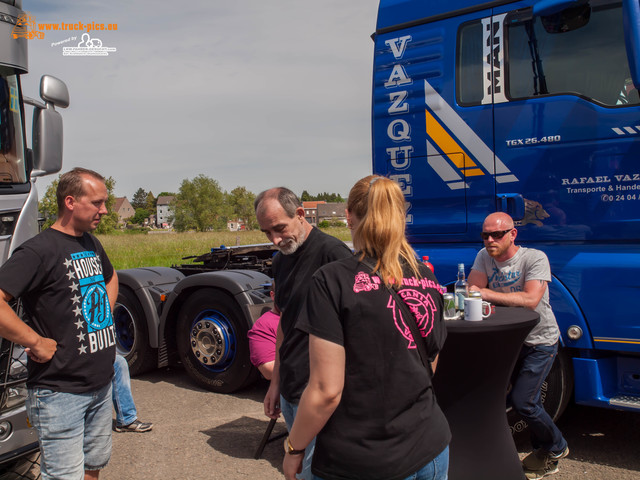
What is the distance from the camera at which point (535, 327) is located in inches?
143

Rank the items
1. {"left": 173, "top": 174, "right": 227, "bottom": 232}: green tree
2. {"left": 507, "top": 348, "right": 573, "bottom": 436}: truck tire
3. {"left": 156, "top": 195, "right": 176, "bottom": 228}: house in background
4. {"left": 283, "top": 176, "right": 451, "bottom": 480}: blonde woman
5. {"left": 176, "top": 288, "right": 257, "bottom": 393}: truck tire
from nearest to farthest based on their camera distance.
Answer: {"left": 283, "top": 176, "right": 451, "bottom": 480}: blonde woman → {"left": 507, "top": 348, "right": 573, "bottom": 436}: truck tire → {"left": 176, "top": 288, "right": 257, "bottom": 393}: truck tire → {"left": 173, "top": 174, "right": 227, "bottom": 232}: green tree → {"left": 156, "top": 195, "right": 176, "bottom": 228}: house in background

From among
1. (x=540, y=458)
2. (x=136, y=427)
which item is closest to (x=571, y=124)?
(x=540, y=458)

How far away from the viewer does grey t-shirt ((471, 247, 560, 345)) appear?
11.8 feet

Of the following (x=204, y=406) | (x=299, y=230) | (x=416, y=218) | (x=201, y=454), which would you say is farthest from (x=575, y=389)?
(x=204, y=406)

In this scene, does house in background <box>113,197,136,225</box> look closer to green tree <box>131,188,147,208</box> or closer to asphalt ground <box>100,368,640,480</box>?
green tree <box>131,188,147,208</box>

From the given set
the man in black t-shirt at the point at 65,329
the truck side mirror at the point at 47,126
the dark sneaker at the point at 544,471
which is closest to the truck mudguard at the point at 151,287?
the truck side mirror at the point at 47,126

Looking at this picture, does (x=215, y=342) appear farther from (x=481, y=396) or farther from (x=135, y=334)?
(x=481, y=396)

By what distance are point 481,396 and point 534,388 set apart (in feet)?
1.70

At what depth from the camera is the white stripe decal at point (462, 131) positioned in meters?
4.00

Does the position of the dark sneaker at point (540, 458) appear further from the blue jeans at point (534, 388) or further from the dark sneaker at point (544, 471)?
the blue jeans at point (534, 388)

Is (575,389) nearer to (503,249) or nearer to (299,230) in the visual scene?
(503,249)

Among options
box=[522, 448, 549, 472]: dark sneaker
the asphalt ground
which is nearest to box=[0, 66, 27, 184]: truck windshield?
the asphalt ground

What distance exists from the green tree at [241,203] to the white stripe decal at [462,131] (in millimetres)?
106280

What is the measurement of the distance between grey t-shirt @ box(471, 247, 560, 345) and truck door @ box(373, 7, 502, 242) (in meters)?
0.43
